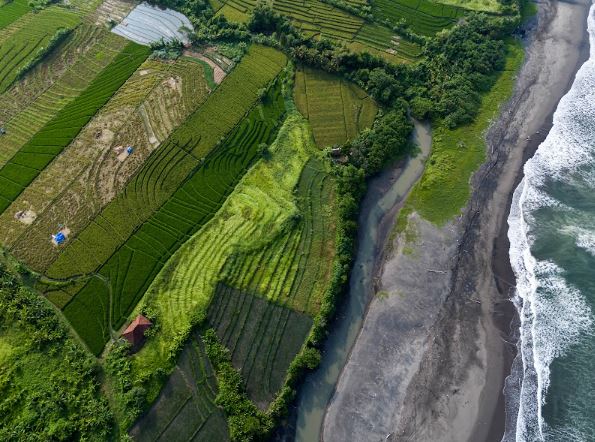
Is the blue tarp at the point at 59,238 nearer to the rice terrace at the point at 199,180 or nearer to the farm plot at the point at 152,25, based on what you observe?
the rice terrace at the point at 199,180

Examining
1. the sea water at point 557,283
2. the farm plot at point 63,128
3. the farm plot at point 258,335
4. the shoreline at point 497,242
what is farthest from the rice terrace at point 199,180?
the sea water at point 557,283

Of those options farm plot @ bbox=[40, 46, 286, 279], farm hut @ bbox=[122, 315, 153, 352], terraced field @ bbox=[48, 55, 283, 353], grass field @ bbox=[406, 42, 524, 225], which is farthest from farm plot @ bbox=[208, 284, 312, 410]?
grass field @ bbox=[406, 42, 524, 225]

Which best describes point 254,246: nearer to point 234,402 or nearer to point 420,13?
point 234,402

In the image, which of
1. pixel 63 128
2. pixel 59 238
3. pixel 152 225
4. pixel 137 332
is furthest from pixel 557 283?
pixel 63 128

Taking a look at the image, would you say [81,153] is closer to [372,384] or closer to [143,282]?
[143,282]

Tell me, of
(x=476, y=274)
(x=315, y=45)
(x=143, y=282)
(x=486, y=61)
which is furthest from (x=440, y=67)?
(x=143, y=282)

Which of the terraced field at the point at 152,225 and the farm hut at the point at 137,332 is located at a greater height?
the terraced field at the point at 152,225
